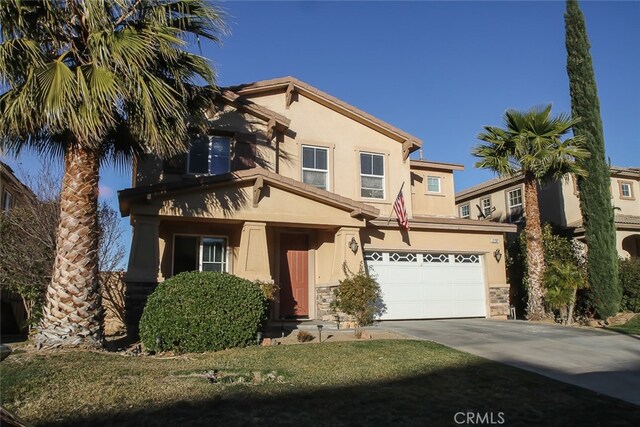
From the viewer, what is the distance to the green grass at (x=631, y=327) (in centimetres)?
1316

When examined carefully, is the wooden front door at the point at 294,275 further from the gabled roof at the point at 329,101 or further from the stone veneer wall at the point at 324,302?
the gabled roof at the point at 329,101

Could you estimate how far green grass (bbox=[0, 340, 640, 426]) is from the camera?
584 centimetres

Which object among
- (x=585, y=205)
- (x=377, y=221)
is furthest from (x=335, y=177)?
(x=585, y=205)

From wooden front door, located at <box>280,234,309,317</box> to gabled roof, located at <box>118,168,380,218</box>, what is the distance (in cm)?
204

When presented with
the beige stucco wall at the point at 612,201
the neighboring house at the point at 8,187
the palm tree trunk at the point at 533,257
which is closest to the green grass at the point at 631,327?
the palm tree trunk at the point at 533,257

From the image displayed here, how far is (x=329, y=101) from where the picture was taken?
17.0 metres

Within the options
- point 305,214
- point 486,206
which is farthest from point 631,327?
point 486,206

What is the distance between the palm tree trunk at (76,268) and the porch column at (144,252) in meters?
2.43

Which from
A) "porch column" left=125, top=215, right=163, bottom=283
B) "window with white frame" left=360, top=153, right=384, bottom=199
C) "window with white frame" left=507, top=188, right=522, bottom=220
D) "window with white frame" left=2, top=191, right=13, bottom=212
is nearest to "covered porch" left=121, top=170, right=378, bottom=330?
"porch column" left=125, top=215, right=163, bottom=283

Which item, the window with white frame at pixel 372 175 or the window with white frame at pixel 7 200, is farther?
the window with white frame at pixel 7 200

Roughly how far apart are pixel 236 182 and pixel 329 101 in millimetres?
5312

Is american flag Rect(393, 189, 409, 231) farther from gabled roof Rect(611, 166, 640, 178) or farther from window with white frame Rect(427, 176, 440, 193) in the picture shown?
gabled roof Rect(611, 166, 640, 178)

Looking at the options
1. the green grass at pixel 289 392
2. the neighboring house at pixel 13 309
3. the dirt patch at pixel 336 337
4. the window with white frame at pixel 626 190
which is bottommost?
the green grass at pixel 289 392

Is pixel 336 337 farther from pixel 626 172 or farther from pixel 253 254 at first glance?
pixel 626 172
